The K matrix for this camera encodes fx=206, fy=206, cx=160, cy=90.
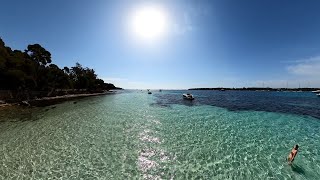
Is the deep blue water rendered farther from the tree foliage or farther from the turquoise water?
the tree foliage

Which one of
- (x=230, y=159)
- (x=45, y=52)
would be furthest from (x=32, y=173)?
(x=45, y=52)

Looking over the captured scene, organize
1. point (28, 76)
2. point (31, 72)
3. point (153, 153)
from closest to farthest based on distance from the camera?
point (153, 153) < point (28, 76) < point (31, 72)

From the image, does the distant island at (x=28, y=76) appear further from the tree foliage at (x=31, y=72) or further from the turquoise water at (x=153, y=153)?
the turquoise water at (x=153, y=153)

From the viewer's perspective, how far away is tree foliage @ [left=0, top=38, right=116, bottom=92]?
4991 centimetres

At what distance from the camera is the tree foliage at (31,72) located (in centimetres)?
4991

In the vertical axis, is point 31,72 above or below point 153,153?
above

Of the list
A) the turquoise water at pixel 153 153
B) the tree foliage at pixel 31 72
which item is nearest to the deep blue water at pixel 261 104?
the turquoise water at pixel 153 153

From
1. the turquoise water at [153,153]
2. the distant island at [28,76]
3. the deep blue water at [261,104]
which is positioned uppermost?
the distant island at [28,76]

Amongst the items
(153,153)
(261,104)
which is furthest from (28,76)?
(261,104)

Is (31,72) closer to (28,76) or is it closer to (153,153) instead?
(28,76)

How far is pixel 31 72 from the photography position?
61906 millimetres

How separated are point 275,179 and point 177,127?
44.8 feet

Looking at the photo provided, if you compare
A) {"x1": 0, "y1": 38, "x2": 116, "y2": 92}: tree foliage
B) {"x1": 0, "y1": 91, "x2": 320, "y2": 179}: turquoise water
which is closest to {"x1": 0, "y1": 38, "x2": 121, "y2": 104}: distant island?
{"x1": 0, "y1": 38, "x2": 116, "y2": 92}: tree foliage

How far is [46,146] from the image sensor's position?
1619 centimetres
